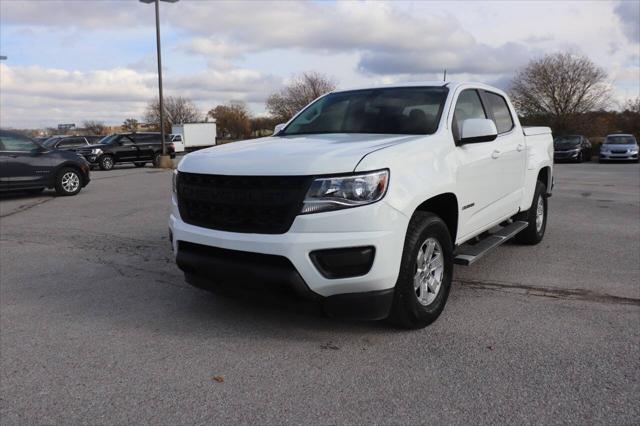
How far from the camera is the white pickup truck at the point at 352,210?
333 cm

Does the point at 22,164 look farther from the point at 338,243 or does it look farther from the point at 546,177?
the point at 338,243

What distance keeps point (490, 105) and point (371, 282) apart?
3.01m

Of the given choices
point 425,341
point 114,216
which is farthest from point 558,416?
point 114,216

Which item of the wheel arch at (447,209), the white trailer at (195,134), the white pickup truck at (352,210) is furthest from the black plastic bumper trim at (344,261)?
the white trailer at (195,134)

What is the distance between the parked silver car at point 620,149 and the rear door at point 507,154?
24.4m

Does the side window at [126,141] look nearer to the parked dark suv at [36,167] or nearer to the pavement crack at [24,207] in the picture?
the parked dark suv at [36,167]

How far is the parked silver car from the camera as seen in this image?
26.5 meters

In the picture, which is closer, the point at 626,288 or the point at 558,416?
the point at 558,416

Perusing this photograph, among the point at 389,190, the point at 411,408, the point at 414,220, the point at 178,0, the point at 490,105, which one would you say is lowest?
the point at 411,408

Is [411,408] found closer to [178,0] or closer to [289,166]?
[289,166]

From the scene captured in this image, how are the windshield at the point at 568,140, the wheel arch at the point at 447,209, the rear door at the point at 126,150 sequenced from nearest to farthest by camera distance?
the wheel arch at the point at 447,209, the rear door at the point at 126,150, the windshield at the point at 568,140

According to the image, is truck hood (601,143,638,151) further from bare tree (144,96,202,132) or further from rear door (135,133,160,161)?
bare tree (144,96,202,132)

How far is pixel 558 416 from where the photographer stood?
108 inches

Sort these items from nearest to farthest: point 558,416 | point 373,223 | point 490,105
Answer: point 558,416 → point 373,223 → point 490,105
